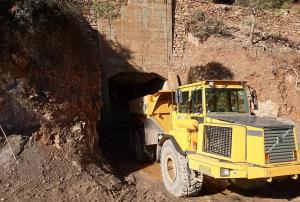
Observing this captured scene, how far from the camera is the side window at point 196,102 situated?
8.64 meters

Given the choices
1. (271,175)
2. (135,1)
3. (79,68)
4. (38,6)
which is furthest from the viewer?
(135,1)

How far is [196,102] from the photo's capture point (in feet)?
28.9

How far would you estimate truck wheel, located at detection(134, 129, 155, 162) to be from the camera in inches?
492

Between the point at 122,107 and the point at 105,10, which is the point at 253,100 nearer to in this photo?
the point at 105,10

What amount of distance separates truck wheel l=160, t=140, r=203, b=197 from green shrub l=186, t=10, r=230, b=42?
9321 mm

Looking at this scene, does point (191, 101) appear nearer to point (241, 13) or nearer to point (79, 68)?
point (79, 68)

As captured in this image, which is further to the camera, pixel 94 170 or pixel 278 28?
pixel 278 28

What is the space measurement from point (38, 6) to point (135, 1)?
745 cm

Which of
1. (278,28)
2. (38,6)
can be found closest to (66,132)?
(38,6)

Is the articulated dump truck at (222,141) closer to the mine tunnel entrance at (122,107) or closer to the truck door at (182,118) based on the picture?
the truck door at (182,118)

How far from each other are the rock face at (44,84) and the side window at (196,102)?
330 centimetres

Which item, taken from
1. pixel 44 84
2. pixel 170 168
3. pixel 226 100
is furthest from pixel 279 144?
pixel 44 84

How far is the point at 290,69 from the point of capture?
1655 centimetres

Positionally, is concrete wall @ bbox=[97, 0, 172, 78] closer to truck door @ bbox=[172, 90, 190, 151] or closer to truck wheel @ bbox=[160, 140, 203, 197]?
truck door @ bbox=[172, 90, 190, 151]
